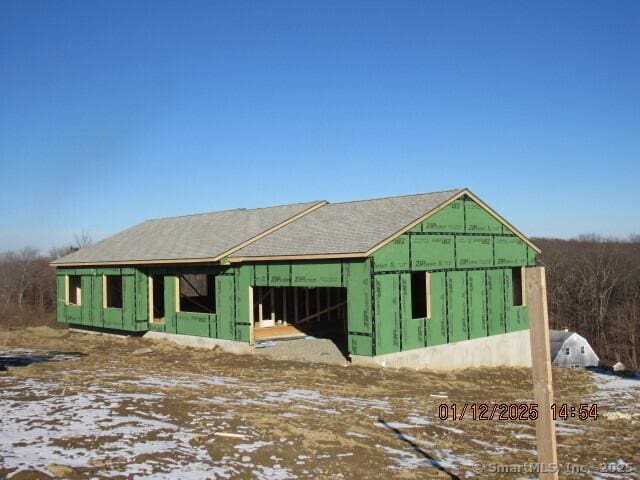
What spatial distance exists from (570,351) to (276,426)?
44.5 m

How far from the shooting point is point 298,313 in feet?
79.1

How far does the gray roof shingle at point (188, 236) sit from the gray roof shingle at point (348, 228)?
1.06m

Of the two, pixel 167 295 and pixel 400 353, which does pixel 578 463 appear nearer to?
pixel 400 353

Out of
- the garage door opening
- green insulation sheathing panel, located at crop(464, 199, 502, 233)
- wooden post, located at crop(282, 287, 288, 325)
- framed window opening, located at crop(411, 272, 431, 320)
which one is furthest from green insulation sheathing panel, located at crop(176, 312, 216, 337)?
green insulation sheathing panel, located at crop(464, 199, 502, 233)

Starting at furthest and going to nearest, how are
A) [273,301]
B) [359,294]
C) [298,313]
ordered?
[298,313] < [273,301] < [359,294]

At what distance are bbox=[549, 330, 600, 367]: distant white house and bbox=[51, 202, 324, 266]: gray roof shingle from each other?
105ft

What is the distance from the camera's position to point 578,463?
8109mm

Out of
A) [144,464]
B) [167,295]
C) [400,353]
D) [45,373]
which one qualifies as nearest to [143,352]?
[167,295]

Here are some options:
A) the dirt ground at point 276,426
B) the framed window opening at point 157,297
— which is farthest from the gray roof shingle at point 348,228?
the framed window opening at point 157,297

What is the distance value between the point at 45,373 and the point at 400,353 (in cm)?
995

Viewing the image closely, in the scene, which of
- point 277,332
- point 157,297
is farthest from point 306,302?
point 157,297

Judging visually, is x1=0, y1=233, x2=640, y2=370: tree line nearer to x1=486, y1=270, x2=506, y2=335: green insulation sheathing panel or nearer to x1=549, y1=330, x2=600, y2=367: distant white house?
x1=549, y1=330, x2=600, y2=367: distant white house

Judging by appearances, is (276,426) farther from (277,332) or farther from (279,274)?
(277,332)

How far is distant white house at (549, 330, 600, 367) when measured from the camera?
4697cm
